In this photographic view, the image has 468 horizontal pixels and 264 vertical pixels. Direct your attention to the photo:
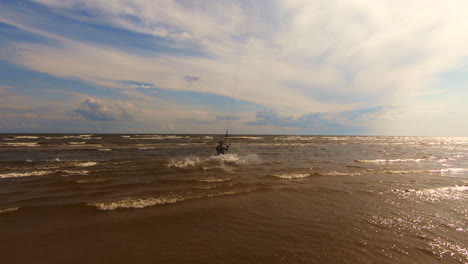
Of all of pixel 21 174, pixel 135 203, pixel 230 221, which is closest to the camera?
pixel 230 221

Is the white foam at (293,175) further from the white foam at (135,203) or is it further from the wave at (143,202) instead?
the white foam at (135,203)

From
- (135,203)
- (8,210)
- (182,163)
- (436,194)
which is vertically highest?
(436,194)

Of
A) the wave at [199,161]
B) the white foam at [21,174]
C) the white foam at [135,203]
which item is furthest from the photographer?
the wave at [199,161]

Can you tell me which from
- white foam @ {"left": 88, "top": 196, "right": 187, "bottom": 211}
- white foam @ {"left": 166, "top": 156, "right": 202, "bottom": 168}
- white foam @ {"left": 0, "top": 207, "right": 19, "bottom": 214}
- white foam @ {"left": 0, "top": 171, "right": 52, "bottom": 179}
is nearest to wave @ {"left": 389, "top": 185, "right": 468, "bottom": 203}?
white foam @ {"left": 88, "top": 196, "right": 187, "bottom": 211}

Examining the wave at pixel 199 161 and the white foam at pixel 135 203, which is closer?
the white foam at pixel 135 203

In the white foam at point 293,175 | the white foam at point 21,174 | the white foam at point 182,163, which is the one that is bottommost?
the white foam at point 21,174

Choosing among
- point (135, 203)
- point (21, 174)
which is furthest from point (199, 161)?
point (135, 203)

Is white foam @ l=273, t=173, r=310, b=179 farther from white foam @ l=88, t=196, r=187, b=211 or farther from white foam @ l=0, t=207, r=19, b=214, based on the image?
white foam @ l=0, t=207, r=19, b=214

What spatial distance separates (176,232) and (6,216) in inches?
271

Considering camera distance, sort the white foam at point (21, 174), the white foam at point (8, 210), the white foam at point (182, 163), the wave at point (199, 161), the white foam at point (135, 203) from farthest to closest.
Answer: the wave at point (199, 161), the white foam at point (182, 163), the white foam at point (21, 174), the white foam at point (135, 203), the white foam at point (8, 210)

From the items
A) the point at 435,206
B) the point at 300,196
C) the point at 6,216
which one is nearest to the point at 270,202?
the point at 300,196

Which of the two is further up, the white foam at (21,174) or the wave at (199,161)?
the wave at (199,161)

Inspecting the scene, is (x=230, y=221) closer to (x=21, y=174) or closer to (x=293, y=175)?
(x=293, y=175)

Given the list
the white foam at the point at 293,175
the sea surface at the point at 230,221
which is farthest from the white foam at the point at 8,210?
the white foam at the point at 293,175
